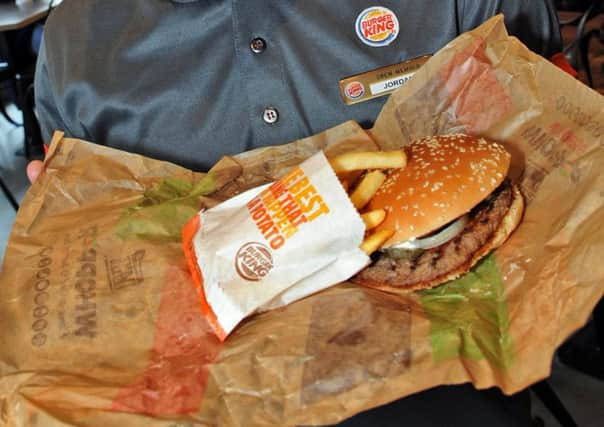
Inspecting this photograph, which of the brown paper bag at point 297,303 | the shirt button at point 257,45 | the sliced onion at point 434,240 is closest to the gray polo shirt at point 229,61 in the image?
the shirt button at point 257,45

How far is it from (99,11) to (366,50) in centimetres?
68

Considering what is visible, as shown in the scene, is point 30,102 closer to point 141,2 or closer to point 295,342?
point 141,2

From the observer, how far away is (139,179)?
4.99ft

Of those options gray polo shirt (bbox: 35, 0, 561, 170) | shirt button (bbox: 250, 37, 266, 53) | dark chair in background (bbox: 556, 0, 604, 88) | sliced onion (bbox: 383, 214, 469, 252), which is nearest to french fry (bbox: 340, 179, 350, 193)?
sliced onion (bbox: 383, 214, 469, 252)

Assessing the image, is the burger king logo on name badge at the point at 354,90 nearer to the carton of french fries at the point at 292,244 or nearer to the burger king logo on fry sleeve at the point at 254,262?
the carton of french fries at the point at 292,244

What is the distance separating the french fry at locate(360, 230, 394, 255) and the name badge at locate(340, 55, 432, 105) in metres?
0.46

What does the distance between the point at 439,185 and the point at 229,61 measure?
59 centimetres

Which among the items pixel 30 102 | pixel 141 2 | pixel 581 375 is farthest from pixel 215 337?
pixel 30 102

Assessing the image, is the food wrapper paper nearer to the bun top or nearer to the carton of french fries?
the carton of french fries

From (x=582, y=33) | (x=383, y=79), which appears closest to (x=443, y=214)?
(x=383, y=79)

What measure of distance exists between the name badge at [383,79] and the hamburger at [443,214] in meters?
0.27

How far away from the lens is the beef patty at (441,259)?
4.14 ft

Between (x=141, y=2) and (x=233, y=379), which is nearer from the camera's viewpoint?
(x=233, y=379)

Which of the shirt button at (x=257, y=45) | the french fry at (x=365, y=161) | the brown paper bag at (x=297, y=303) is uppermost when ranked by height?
the shirt button at (x=257, y=45)
